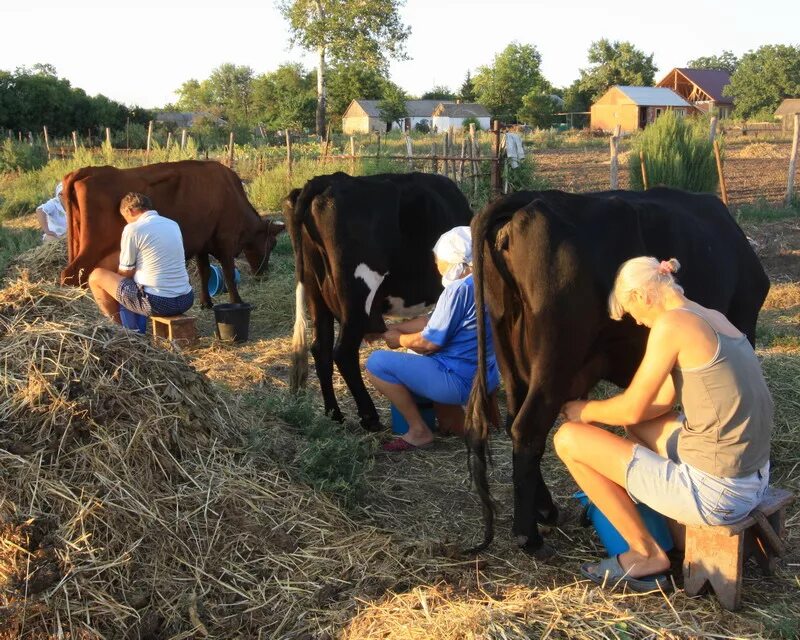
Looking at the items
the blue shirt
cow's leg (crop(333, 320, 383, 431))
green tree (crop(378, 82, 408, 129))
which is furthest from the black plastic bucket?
green tree (crop(378, 82, 408, 129))

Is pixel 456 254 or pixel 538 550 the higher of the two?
pixel 456 254

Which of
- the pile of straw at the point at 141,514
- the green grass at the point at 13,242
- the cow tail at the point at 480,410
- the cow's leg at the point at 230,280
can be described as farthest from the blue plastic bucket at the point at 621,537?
the green grass at the point at 13,242

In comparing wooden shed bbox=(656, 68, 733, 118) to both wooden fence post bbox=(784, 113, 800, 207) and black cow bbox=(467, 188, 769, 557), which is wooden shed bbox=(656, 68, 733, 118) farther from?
black cow bbox=(467, 188, 769, 557)

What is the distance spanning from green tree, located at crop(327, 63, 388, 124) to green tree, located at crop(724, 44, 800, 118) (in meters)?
27.3

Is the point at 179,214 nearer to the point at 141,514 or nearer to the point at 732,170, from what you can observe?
the point at 141,514

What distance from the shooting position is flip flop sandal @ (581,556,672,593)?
3225 mm

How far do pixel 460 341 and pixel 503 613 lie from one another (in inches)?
79.8

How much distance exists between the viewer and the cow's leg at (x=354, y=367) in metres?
5.29

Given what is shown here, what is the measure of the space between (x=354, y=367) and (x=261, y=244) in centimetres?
506

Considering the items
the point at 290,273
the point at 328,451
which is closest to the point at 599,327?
the point at 328,451

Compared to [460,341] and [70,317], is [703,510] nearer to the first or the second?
[460,341]

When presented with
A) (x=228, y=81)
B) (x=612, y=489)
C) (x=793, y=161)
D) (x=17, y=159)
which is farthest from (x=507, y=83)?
(x=612, y=489)

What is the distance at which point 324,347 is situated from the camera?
5.53 metres

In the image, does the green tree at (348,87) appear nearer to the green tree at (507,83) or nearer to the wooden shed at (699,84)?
the green tree at (507,83)
